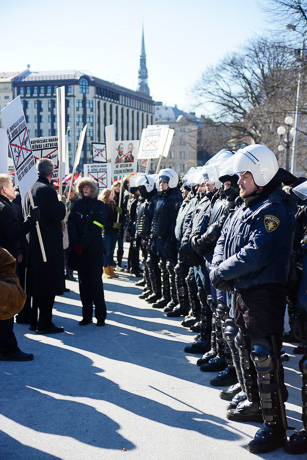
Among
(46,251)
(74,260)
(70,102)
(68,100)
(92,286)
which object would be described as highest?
(68,100)

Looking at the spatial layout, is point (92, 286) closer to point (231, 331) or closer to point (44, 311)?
point (44, 311)

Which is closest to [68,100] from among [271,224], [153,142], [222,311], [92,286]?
[153,142]

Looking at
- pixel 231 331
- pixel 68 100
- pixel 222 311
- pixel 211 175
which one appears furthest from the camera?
pixel 68 100

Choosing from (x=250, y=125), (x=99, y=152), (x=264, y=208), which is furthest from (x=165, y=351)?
(x=250, y=125)

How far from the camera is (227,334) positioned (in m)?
4.78

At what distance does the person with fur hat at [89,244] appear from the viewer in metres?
8.23

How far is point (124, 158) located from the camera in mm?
14367

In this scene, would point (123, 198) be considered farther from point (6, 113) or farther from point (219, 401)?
point (219, 401)

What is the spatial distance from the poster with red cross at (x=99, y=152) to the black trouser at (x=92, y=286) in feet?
24.1

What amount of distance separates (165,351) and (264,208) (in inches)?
124

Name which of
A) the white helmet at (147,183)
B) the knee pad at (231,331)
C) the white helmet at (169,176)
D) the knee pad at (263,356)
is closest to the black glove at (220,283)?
the knee pad at (231,331)

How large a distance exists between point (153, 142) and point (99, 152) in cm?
315

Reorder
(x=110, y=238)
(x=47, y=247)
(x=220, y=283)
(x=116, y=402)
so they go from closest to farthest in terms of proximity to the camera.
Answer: (x=220, y=283) < (x=116, y=402) < (x=47, y=247) < (x=110, y=238)

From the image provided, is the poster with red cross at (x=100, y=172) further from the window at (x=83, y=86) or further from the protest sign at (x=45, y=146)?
the window at (x=83, y=86)
